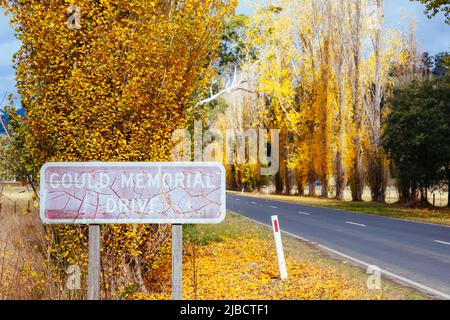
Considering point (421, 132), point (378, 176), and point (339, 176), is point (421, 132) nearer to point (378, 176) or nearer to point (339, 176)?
point (378, 176)

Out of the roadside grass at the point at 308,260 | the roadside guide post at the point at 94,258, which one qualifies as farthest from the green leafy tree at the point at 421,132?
the roadside guide post at the point at 94,258

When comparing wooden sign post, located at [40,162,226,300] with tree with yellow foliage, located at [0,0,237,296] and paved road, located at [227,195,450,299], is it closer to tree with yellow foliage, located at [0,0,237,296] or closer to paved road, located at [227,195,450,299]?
tree with yellow foliage, located at [0,0,237,296]

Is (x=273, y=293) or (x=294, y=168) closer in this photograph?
(x=273, y=293)

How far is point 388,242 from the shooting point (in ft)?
52.0

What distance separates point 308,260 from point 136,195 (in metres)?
6.57

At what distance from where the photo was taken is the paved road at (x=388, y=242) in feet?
36.1

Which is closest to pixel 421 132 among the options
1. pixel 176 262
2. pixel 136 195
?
pixel 176 262

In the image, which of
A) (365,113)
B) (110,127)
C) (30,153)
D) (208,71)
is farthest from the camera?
(365,113)

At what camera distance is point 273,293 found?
8.73m

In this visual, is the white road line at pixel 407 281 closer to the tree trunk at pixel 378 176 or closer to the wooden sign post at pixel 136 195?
the wooden sign post at pixel 136 195
